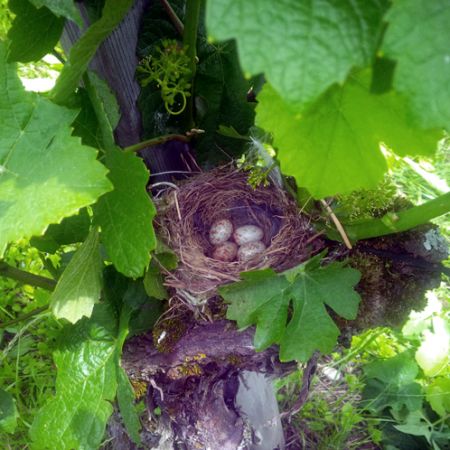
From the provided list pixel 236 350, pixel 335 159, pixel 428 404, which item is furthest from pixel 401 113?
pixel 428 404

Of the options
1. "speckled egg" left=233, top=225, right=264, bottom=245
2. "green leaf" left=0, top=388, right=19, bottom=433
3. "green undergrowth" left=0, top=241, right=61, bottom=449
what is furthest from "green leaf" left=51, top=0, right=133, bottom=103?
"green undergrowth" left=0, top=241, right=61, bottom=449

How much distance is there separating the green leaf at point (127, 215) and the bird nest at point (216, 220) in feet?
0.81

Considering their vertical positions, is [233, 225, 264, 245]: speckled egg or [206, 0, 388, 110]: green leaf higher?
[206, 0, 388, 110]: green leaf

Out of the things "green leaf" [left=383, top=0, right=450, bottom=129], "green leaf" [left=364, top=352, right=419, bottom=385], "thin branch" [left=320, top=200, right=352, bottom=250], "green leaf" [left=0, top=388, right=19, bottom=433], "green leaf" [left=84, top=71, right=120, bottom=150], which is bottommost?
"green leaf" [left=364, top=352, right=419, bottom=385]

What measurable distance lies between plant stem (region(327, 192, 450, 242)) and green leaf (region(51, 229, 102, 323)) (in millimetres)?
429

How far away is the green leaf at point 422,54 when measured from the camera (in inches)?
15.0

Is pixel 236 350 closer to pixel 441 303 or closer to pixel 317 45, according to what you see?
pixel 317 45

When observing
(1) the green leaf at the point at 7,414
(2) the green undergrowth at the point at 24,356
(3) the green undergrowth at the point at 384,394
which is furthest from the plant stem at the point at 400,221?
(2) the green undergrowth at the point at 24,356

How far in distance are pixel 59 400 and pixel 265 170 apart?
61 cm

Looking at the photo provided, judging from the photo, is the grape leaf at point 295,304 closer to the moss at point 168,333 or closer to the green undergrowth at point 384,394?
the moss at point 168,333

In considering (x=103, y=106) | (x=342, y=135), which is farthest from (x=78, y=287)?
(x=342, y=135)

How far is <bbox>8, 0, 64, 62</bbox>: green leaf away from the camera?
2.33 feet

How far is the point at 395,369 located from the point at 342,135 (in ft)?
4.88

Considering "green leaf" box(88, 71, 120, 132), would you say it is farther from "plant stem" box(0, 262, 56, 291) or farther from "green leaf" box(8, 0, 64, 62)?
"plant stem" box(0, 262, 56, 291)
